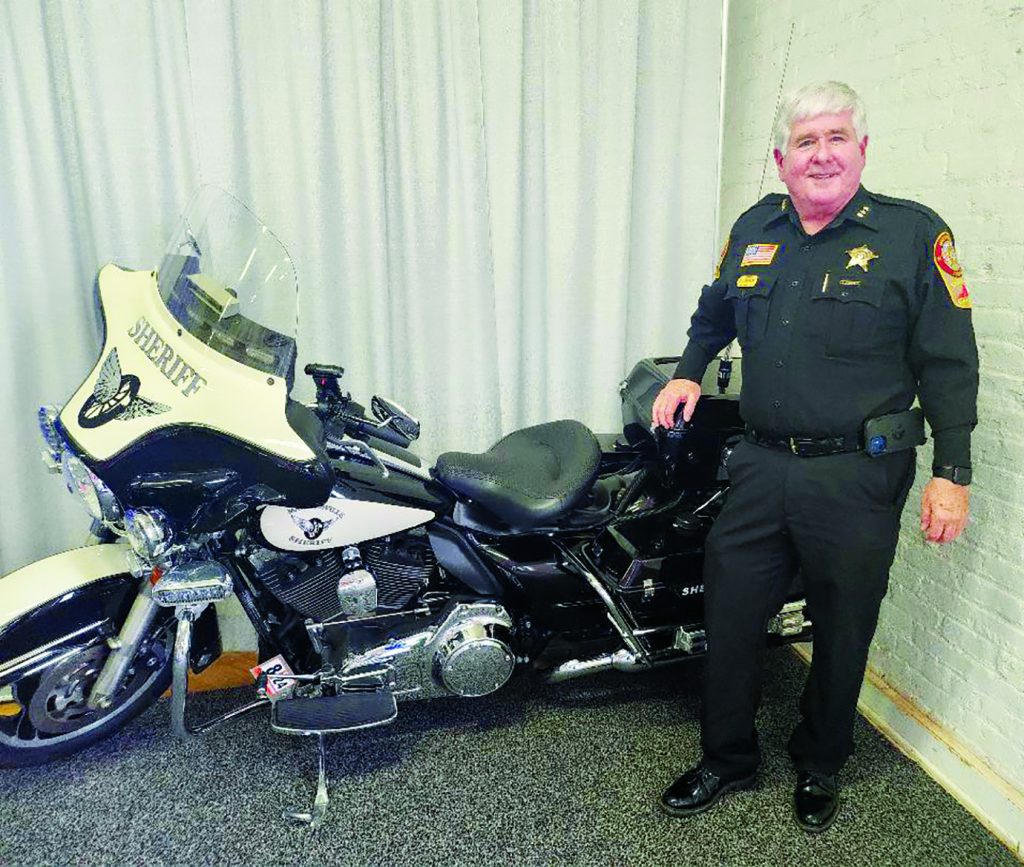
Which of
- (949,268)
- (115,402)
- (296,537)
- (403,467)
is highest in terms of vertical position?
(949,268)

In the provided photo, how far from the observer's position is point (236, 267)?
5.41 feet

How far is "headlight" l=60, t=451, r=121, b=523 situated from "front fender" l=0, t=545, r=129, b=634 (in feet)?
0.44

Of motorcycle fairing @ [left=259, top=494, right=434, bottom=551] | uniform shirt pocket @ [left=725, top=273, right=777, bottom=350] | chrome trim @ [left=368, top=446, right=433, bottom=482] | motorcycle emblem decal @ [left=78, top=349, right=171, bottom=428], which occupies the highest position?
uniform shirt pocket @ [left=725, top=273, right=777, bottom=350]

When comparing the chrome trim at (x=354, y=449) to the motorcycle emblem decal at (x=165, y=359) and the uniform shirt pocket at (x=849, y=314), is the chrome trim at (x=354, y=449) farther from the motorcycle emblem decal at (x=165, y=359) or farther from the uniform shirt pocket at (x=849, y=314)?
the uniform shirt pocket at (x=849, y=314)

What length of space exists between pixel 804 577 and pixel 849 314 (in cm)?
59

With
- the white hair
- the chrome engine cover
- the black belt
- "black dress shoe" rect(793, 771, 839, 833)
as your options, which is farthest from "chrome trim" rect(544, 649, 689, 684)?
the white hair

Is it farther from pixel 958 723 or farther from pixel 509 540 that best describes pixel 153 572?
pixel 958 723

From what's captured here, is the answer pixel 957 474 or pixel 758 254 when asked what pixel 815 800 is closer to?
pixel 957 474

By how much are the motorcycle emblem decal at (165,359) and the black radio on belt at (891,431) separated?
4.39 ft

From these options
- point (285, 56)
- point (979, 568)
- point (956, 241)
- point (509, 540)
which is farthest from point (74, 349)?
point (979, 568)

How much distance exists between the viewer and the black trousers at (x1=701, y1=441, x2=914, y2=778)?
147 centimetres

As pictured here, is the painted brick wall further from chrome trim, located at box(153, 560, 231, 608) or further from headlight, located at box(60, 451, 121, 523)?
headlight, located at box(60, 451, 121, 523)

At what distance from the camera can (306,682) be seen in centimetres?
169

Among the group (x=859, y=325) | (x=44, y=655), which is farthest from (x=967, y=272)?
(x=44, y=655)
